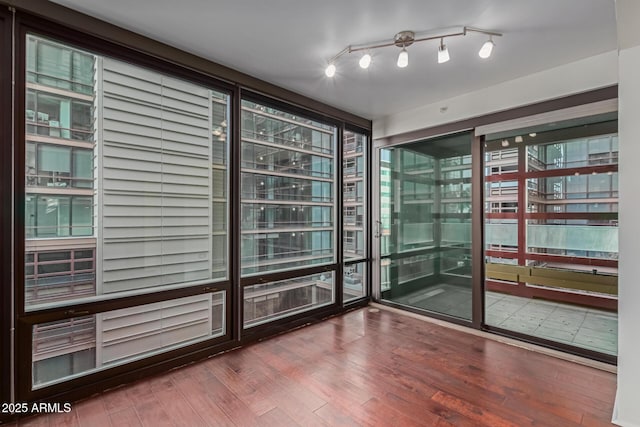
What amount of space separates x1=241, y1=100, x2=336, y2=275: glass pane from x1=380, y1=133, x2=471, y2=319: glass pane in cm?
91

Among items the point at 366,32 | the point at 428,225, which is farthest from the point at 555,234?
the point at 366,32

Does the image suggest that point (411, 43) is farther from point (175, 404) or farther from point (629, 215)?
point (175, 404)

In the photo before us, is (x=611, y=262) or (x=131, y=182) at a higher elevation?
(x=131, y=182)

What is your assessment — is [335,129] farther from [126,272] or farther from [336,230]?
[126,272]

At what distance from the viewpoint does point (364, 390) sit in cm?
225

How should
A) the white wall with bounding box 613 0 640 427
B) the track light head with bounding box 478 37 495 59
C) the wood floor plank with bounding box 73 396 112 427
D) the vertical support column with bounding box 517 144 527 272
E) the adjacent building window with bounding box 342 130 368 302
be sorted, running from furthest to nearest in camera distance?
the adjacent building window with bounding box 342 130 368 302, the vertical support column with bounding box 517 144 527 272, the track light head with bounding box 478 37 495 59, the wood floor plank with bounding box 73 396 112 427, the white wall with bounding box 613 0 640 427

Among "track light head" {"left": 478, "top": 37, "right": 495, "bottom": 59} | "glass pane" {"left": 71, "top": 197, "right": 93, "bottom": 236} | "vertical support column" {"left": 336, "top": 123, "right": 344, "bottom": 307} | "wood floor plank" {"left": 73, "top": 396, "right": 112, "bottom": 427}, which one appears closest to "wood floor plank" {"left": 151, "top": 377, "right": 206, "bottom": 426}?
"wood floor plank" {"left": 73, "top": 396, "right": 112, "bottom": 427}

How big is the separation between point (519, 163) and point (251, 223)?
2784mm

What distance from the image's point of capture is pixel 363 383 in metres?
2.34

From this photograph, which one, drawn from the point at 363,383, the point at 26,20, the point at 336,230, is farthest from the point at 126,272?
the point at 336,230

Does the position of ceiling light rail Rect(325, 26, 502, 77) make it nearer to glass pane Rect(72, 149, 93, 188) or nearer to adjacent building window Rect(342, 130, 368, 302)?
adjacent building window Rect(342, 130, 368, 302)

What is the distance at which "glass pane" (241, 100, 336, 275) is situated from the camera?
318 cm

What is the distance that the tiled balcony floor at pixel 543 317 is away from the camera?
8.83 feet

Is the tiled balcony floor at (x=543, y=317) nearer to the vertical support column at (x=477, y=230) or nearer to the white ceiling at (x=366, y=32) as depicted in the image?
the vertical support column at (x=477, y=230)
